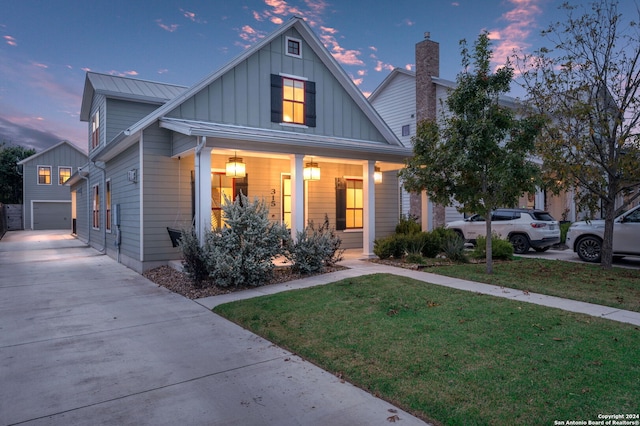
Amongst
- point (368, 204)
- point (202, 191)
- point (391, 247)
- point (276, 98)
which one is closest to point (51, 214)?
point (276, 98)

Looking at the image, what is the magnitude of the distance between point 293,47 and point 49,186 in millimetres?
27707

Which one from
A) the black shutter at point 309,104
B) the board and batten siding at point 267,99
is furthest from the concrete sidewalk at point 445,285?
the board and batten siding at point 267,99

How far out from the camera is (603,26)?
9.41m

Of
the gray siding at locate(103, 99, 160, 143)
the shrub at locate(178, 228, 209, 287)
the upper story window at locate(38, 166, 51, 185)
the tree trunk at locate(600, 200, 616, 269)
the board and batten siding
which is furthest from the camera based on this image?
the upper story window at locate(38, 166, 51, 185)

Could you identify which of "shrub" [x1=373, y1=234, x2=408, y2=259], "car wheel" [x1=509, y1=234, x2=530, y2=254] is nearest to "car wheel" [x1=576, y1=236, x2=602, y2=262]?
"car wheel" [x1=509, y1=234, x2=530, y2=254]

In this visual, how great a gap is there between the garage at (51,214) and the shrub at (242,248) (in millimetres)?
29255

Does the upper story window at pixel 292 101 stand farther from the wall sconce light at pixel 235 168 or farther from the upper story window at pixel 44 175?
the upper story window at pixel 44 175

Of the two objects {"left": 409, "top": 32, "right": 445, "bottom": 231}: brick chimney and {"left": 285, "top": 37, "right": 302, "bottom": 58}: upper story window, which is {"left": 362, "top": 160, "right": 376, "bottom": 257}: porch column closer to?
{"left": 285, "top": 37, "right": 302, "bottom": 58}: upper story window

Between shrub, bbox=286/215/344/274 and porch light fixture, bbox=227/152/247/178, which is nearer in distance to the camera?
shrub, bbox=286/215/344/274

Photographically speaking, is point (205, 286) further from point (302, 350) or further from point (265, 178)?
point (265, 178)

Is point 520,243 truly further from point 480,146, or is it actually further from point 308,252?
point 308,252

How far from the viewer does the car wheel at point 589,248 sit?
35.4 feet

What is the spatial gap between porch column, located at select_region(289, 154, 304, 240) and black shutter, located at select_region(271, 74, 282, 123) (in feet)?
6.86

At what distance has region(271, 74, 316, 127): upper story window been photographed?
37.2 ft
